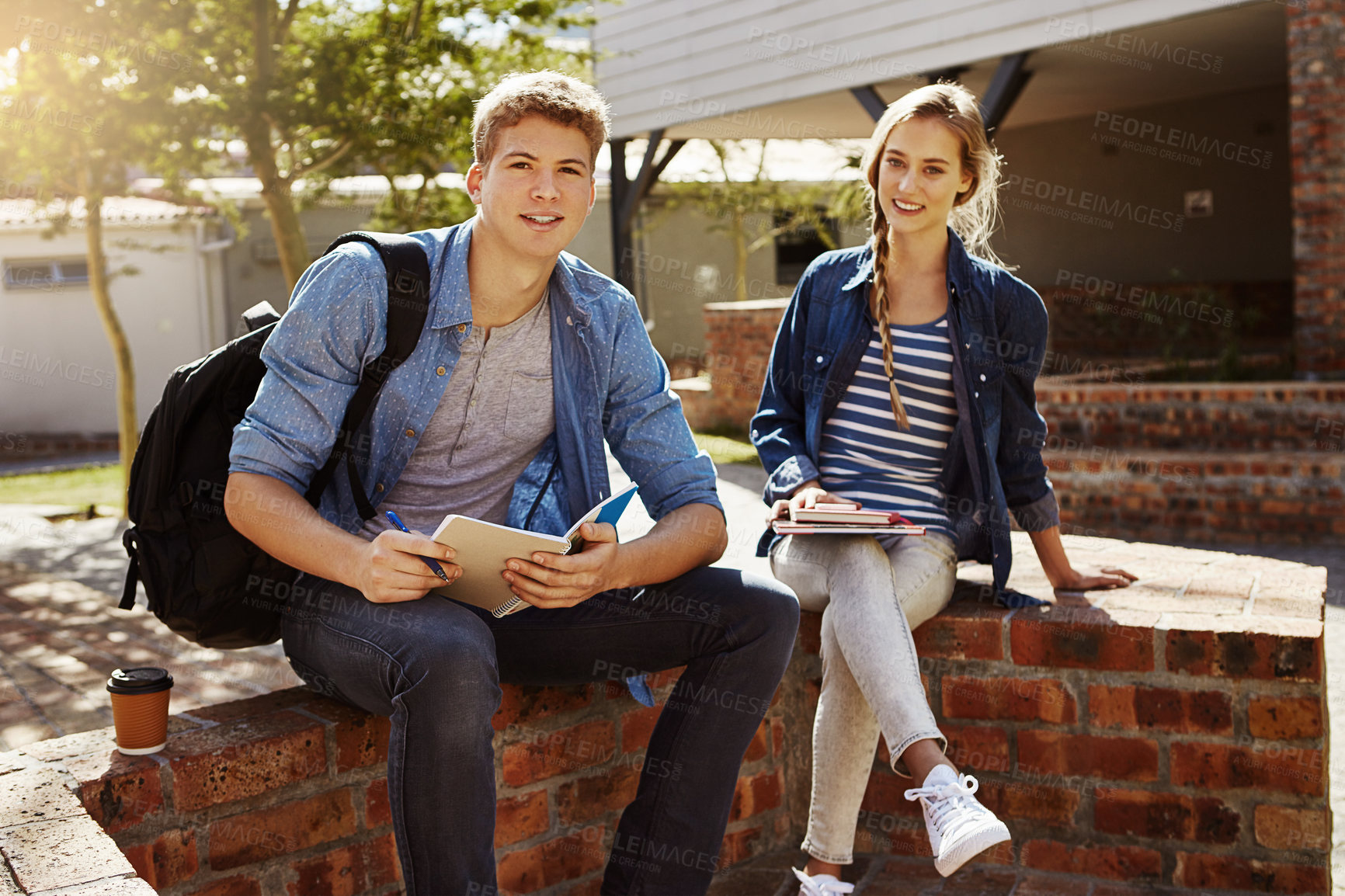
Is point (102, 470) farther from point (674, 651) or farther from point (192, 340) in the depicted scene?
point (674, 651)

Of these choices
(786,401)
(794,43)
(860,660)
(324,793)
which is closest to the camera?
(324,793)

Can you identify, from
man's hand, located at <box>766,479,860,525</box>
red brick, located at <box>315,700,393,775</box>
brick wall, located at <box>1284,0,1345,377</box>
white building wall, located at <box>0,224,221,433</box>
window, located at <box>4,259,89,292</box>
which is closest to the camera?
red brick, located at <box>315,700,393,775</box>

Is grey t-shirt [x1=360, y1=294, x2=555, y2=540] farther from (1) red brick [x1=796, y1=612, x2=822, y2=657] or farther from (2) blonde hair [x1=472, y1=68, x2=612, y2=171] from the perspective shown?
(1) red brick [x1=796, y1=612, x2=822, y2=657]

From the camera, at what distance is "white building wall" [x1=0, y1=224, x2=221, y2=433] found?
16797mm

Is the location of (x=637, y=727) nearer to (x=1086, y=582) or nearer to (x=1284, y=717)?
(x=1086, y=582)

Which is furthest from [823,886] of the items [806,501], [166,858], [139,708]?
[139,708]

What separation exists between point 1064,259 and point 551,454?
11396 mm

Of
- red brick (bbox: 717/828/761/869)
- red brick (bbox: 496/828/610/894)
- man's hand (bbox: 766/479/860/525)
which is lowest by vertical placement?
red brick (bbox: 717/828/761/869)

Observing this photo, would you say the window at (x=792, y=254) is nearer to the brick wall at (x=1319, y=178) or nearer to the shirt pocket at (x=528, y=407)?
the brick wall at (x=1319, y=178)

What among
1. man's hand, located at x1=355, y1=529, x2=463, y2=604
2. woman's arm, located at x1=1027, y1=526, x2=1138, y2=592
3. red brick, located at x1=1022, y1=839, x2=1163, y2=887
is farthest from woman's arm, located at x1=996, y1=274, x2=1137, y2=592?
man's hand, located at x1=355, y1=529, x2=463, y2=604

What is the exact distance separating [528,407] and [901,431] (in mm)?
951

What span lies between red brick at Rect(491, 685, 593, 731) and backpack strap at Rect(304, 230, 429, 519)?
468 mm

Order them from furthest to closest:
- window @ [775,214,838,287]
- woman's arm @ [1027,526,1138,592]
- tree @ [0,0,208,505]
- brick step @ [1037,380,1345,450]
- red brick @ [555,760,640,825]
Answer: window @ [775,214,838,287], tree @ [0,0,208,505], brick step @ [1037,380,1345,450], woman's arm @ [1027,526,1138,592], red brick @ [555,760,640,825]

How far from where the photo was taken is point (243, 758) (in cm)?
202
